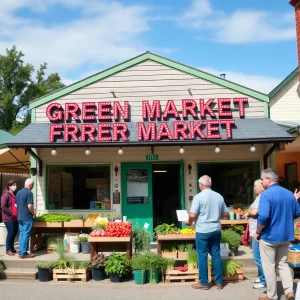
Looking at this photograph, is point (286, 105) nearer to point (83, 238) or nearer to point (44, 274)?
point (83, 238)

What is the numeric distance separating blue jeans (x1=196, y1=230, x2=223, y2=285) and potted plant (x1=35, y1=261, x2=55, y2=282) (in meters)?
2.91

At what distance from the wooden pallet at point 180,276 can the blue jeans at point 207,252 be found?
50cm

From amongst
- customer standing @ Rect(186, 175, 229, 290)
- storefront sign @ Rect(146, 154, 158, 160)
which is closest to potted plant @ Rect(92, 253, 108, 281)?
customer standing @ Rect(186, 175, 229, 290)

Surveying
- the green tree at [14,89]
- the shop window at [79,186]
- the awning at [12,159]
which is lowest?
the shop window at [79,186]

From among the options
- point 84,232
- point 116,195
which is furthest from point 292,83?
point 84,232

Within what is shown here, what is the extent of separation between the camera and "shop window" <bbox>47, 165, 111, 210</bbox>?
10.7m

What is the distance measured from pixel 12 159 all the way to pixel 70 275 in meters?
7.75

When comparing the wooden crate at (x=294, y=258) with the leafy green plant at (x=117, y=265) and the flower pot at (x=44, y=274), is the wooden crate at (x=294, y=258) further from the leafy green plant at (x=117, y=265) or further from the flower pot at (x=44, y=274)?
the flower pot at (x=44, y=274)

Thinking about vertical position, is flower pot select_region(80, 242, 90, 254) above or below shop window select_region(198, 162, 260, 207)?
below

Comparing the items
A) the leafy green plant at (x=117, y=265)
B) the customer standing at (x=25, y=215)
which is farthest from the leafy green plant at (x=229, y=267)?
the customer standing at (x=25, y=215)

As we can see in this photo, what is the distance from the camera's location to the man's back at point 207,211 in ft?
21.8

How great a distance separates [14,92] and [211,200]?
34.0 metres

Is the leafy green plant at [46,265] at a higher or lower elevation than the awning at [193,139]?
lower

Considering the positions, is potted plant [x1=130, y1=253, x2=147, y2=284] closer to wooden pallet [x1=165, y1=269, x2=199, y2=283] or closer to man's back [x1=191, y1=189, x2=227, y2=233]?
wooden pallet [x1=165, y1=269, x2=199, y2=283]
